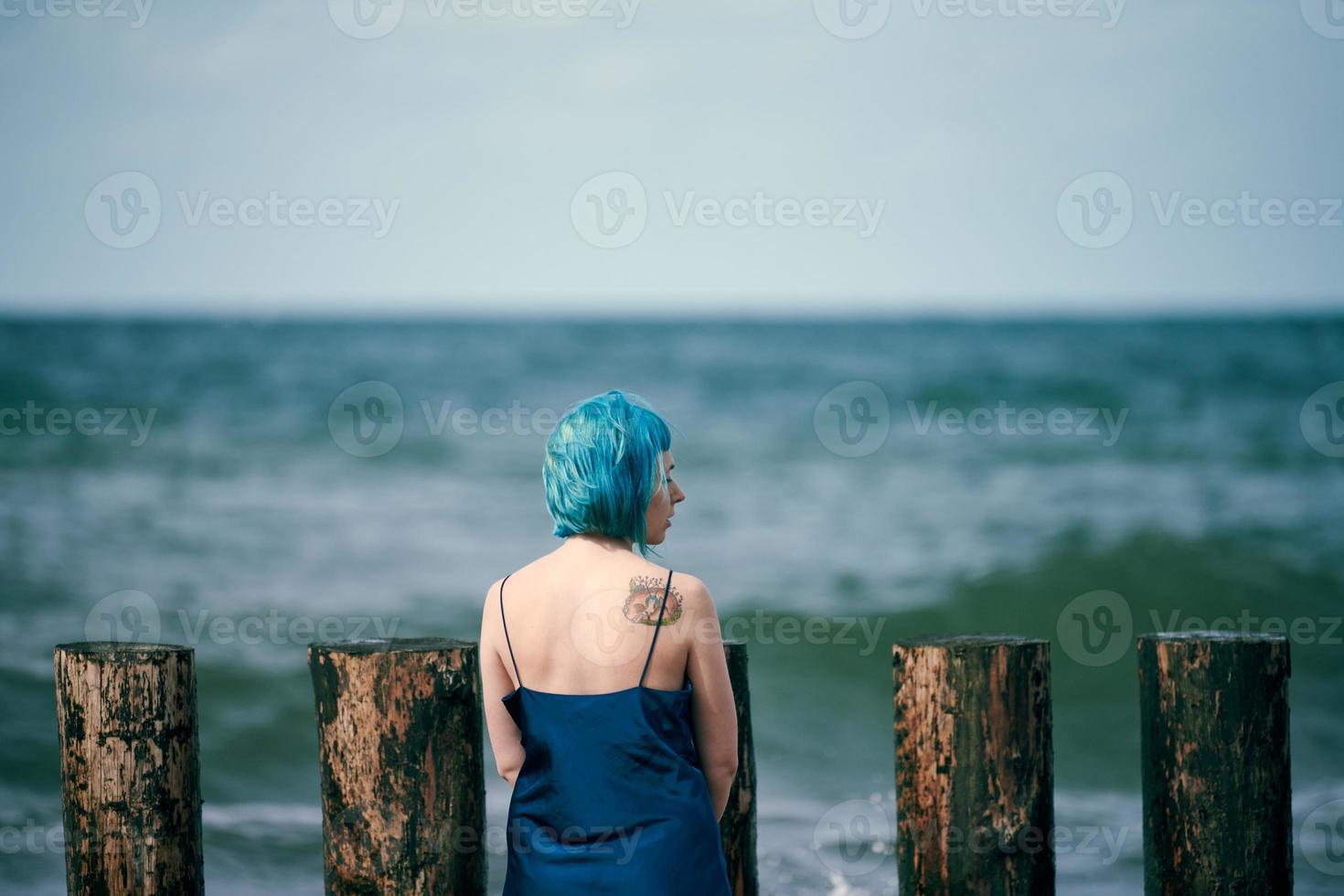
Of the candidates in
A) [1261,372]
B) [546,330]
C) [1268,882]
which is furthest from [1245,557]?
[546,330]

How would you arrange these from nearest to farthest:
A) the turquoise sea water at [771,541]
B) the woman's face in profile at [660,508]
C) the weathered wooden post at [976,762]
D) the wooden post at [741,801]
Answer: the woman's face in profile at [660,508] → the weathered wooden post at [976,762] → the wooden post at [741,801] → the turquoise sea water at [771,541]

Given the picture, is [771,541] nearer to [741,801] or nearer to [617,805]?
[741,801]

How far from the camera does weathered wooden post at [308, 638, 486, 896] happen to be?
115 inches

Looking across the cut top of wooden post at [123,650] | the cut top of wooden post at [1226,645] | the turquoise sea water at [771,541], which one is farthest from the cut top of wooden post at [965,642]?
the turquoise sea water at [771,541]

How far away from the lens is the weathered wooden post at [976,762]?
9.82 ft

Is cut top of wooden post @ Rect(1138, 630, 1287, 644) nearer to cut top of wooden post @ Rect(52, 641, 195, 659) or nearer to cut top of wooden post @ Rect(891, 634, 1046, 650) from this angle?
cut top of wooden post @ Rect(891, 634, 1046, 650)

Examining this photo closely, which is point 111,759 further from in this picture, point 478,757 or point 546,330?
point 546,330

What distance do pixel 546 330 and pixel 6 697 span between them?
35170 mm

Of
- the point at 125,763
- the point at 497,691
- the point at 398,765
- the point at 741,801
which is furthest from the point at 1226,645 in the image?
the point at 125,763

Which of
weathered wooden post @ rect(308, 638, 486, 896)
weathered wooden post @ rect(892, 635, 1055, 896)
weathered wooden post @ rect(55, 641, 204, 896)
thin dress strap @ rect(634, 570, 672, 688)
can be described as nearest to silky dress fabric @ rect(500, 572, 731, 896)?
thin dress strap @ rect(634, 570, 672, 688)

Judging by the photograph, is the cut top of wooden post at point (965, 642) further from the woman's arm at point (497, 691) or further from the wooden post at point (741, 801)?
the woman's arm at point (497, 691)

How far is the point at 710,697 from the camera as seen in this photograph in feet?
9.42

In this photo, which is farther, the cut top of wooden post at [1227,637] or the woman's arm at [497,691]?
the cut top of wooden post at [1227,637]

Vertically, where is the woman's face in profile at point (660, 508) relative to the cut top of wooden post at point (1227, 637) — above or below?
above
